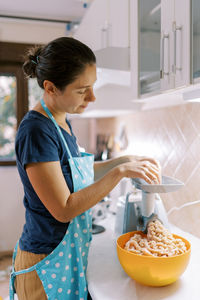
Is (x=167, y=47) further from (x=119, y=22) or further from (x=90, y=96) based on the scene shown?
(x=119, y=22)

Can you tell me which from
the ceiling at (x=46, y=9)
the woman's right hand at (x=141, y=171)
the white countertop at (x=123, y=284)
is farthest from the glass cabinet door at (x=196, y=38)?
the ceiling at (x=46, y=9)

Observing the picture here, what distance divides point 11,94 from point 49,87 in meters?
2.34

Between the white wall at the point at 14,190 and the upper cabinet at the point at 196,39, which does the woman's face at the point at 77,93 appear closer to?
the upper cabinet at the point at 196,39

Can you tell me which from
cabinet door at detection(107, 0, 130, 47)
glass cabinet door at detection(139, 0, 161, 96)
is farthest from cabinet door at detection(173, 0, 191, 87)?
cabinet door at detection(107, 0, 130, 47)

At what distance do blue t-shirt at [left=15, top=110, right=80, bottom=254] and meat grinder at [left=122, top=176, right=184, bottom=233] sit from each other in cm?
27

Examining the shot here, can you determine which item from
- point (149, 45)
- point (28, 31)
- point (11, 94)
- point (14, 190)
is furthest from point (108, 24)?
point (14, 190)

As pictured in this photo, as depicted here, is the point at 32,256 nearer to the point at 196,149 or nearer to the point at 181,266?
the point at 181,266

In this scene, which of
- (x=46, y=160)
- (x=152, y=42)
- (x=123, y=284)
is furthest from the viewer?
(x=152, y=42)

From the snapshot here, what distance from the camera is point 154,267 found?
84 cm

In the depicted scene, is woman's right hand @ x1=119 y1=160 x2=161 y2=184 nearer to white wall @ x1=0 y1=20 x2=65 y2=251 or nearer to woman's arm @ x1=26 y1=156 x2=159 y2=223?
woman's arm @ x1=26 y1=156 x2=159 y2=223

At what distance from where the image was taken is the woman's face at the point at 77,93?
3.05 feet

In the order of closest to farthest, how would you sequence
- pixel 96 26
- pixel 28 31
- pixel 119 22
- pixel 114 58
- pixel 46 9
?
pixel 114 58
pixel 119 22
pixel 96 26
pixel 46 9
pixel 28 31

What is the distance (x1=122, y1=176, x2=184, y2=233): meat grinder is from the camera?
3.06 ft

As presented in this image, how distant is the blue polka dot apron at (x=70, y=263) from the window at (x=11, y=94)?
7.05 feet
